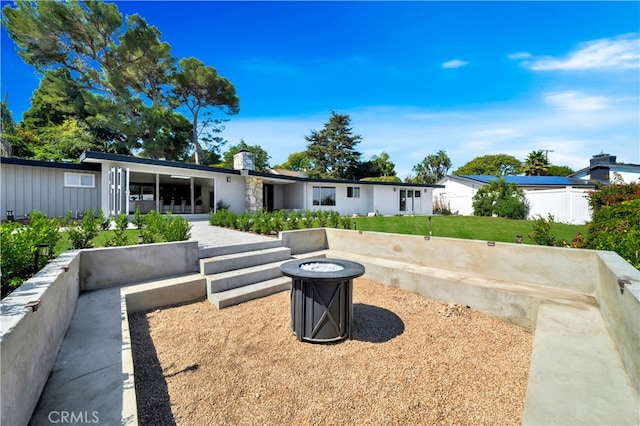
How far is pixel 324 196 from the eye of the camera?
1714cm

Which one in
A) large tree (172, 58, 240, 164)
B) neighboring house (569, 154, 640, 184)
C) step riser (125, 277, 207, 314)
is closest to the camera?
step riser (125, 277, 207, 314)

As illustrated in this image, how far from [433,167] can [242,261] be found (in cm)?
4536

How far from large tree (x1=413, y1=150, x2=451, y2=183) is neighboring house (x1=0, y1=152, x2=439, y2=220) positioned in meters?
25.5

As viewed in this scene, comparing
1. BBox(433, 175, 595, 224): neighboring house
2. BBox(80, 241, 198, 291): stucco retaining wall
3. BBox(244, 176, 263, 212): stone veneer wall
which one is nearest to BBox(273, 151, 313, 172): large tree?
BBox(433, 175, 595, 224): neighboring house

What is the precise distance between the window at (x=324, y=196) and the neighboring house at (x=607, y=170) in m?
21.6

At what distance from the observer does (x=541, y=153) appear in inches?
1204

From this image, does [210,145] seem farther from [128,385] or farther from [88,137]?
[128,385]

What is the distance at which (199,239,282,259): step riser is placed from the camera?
17.8 ft

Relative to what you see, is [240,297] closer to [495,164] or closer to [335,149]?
[335,149]

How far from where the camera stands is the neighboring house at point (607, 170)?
23031 mm

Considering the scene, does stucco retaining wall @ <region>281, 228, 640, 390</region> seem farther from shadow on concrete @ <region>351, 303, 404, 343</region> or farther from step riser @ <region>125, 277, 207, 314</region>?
step riser @ <region>125, 277, 207, 314</region>

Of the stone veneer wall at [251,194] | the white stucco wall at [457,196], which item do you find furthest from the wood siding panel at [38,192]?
the white stucco wall at [457,196]

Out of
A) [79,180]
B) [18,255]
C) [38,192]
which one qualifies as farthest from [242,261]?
[38,192]

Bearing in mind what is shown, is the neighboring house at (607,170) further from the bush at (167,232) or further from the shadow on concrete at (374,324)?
the bush at (167,232)
